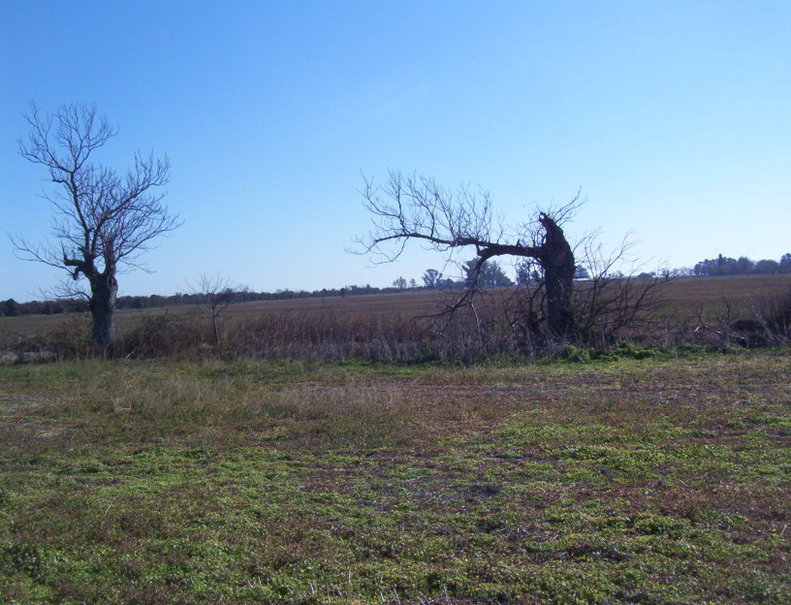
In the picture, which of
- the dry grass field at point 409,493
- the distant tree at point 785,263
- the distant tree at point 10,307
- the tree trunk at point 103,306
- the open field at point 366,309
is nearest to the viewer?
the dry grass field at point 409,493

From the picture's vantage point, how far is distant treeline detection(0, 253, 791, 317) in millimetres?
21125

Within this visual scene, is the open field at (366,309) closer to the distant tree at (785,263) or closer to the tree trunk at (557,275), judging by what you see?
the tree trunk at (557,275)

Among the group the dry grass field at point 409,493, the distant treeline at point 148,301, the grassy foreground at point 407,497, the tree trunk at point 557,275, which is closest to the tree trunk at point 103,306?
the distant treeline at point 148,301

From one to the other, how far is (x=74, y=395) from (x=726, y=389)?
446 inches

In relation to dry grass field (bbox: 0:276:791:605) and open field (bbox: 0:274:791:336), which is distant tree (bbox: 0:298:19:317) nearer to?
open field (bbox: 0:274:791:336)

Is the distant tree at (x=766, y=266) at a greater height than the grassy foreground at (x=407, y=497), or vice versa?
the distant tree at (x=766, y=266)

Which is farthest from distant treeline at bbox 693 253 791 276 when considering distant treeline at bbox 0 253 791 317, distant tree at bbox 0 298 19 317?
distant tree at bbox 0 298 19 317

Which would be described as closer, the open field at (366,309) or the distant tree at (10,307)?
the open field at (366,309)

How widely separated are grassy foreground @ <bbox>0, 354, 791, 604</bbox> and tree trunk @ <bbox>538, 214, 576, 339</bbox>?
744cm

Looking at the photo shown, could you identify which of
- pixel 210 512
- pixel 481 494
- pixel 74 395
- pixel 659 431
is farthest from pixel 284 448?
pixel 74 395

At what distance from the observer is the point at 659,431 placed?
7.96 m

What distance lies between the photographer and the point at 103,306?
22.8 meters

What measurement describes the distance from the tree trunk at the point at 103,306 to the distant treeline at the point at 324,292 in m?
1.31

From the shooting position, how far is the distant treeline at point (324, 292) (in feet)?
69.3
